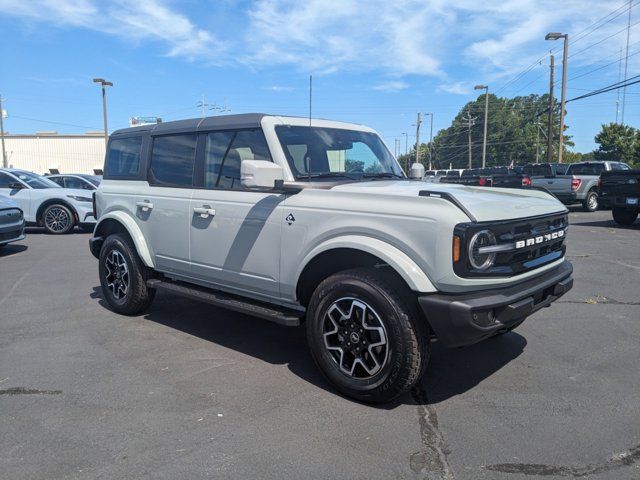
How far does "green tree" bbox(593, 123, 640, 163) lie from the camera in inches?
1930

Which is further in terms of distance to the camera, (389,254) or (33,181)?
(33,181)

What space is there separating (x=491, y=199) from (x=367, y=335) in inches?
50.5

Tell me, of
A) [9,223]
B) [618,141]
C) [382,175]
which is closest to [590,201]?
[382,175]

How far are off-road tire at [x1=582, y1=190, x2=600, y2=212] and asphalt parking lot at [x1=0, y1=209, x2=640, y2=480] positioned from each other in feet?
50.3

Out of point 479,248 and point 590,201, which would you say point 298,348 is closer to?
point 479,248

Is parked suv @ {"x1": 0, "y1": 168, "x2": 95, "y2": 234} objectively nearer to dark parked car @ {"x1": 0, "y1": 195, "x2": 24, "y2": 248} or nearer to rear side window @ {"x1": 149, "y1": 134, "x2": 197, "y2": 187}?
dark parked car @ {"x1": 0, "y1": 195, "x2": 24, "y2": 248}

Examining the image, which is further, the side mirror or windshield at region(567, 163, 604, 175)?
windshield at region(567, 163, 604, 175)

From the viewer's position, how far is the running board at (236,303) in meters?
3.98

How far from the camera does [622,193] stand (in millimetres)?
13953

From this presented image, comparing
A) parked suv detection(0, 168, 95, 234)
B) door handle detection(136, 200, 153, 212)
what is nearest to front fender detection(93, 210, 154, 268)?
door handle detection(136, 200, 153, 212)

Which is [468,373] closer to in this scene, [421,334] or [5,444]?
[421,334]

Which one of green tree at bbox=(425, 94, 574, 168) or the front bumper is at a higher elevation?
green tree at bbox=(425, 94, 574, 168)

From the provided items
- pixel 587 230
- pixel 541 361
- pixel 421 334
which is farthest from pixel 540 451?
pixel 587 230

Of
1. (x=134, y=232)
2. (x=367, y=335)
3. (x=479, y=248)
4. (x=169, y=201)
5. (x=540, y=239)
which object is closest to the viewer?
(x=479, y=248)
